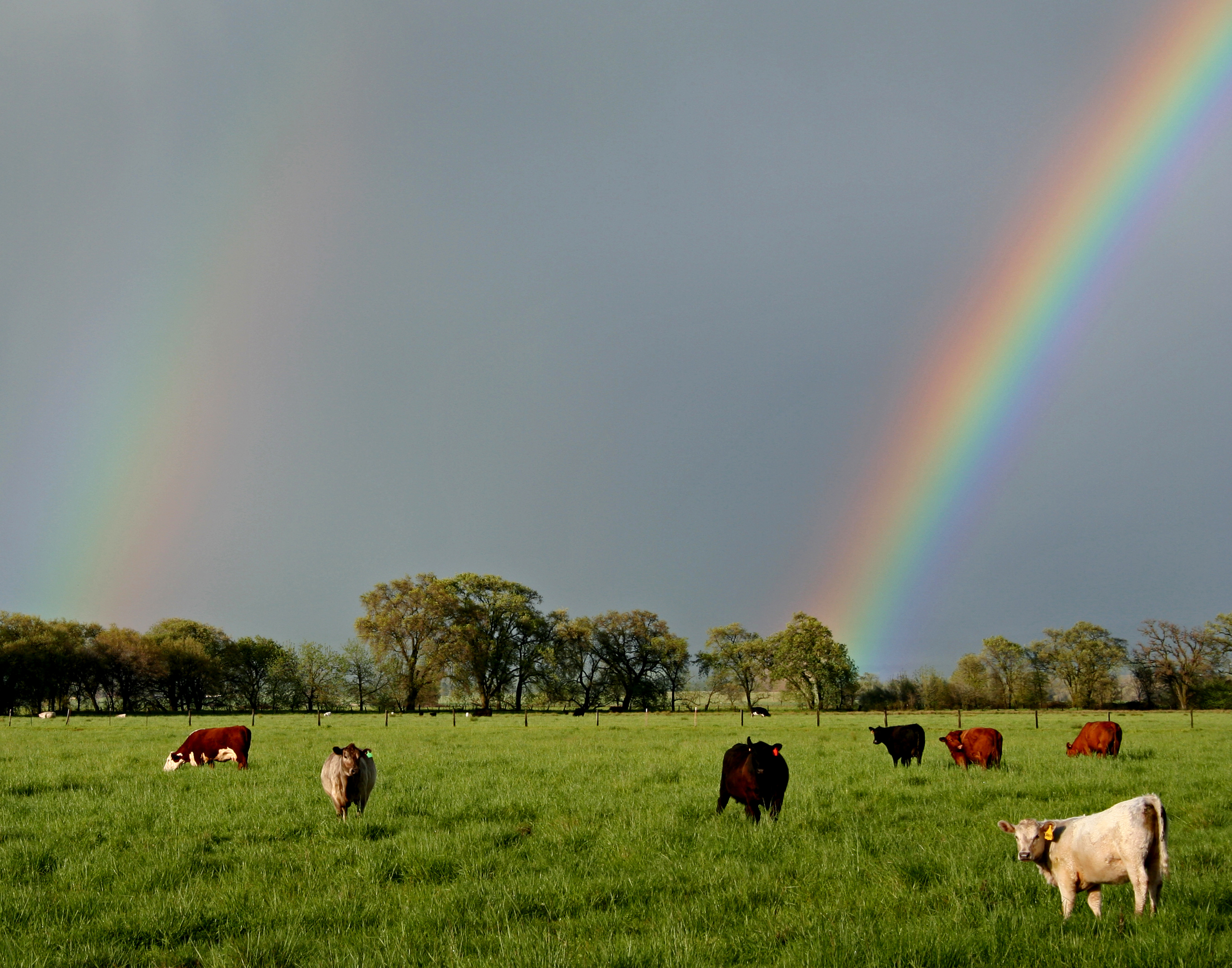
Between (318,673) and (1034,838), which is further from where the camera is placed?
(318,673)

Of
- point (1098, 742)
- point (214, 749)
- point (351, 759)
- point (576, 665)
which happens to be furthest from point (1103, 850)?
point (576, 665)

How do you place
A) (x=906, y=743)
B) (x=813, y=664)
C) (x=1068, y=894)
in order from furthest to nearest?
(x=813, y=664) < (x=906, y=743) < (x=1068, y=894)

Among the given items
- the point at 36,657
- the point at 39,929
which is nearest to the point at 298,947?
the point at 39,929

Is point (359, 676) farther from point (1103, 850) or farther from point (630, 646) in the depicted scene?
point (1103, 850)

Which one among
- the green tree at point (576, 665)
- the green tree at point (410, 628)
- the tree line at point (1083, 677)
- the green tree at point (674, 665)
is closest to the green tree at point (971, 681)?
the tree line at point (1083, 677)

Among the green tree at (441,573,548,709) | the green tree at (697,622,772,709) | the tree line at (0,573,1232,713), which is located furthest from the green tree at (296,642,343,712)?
the green tree at (697,622,772,709)

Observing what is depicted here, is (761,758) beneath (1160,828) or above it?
beneath

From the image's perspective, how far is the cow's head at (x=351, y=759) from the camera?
12.5 m

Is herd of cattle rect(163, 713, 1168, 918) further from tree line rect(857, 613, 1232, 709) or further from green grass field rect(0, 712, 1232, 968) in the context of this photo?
tree line rect(857, 613, 1232, 709)

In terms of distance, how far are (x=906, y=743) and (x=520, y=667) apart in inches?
2950

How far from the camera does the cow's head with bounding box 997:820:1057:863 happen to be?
743cm

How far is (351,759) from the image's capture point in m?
12.6

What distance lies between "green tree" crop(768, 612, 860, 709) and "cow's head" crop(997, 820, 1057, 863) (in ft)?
287

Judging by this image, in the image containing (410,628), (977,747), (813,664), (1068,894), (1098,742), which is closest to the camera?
(1068,894)
